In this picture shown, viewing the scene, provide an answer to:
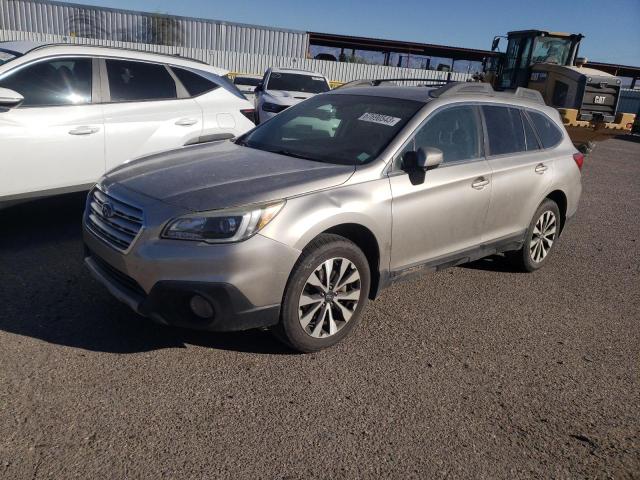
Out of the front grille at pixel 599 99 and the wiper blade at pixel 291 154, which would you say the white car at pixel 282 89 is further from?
the wiper blade at pixel 291 154

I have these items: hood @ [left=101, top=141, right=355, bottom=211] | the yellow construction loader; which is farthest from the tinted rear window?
the yellow construction loader

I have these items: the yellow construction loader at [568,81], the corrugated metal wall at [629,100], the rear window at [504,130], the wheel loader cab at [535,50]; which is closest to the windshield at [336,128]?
the rear window at [504,130]

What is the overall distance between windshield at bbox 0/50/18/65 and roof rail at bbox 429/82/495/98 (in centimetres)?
380

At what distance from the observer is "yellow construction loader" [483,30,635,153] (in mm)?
14391

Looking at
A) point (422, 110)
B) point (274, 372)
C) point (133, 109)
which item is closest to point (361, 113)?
Answer: point (422, 110)

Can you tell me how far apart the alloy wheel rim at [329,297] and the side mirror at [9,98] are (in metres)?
3.09

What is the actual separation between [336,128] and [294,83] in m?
9.28

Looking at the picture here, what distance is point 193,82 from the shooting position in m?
6.20

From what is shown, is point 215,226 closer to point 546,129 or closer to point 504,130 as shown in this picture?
point 504,130

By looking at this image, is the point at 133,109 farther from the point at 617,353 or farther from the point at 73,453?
the point at 617,353

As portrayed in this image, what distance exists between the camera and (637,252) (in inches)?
261

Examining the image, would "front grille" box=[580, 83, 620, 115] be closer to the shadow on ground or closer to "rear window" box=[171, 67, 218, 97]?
"rear window" box=[171, 67, 218, 97]

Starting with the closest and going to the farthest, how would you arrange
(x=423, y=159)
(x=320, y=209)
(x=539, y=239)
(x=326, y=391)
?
(x=326, y=391) → (x=320, y=209) → (x=423, y=159) → (x=539, y=239)

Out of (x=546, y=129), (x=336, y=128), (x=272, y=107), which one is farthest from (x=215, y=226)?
(x=272, y=107)
